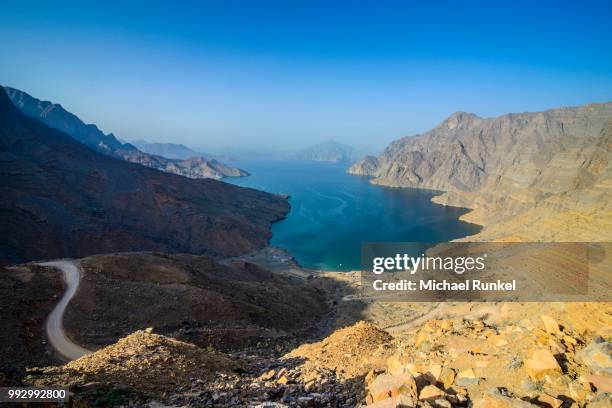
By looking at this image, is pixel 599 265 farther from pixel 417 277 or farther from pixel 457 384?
pixel 457 384

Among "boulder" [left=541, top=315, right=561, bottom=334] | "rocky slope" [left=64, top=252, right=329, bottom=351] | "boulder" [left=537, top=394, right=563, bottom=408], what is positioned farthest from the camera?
"rocky slope" [left=64, top=252, right=329, bottom=351]

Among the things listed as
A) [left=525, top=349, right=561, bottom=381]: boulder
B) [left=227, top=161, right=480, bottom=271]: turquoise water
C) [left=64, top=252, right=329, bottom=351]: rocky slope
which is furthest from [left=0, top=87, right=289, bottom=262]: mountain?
[left=525, top=349, right=561, bottom=381]: boulder

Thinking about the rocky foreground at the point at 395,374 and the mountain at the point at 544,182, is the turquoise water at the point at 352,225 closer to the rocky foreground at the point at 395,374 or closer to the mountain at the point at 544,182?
the mountain at the point at 544,182

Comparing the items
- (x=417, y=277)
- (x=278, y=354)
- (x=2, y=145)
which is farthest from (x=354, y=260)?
(x=2, y=145)

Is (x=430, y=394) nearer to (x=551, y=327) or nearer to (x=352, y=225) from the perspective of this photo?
(x=551, y=327)

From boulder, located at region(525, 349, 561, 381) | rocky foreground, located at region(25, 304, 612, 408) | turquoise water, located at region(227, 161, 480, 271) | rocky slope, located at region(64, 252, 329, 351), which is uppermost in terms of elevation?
boulder, located at region(525, 349, 561, 381)

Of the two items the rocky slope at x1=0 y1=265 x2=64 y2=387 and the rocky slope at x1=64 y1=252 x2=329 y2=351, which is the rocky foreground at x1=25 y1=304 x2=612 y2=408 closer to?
the rocky slope at x1=0 y1=265 x2=64 y2=387
